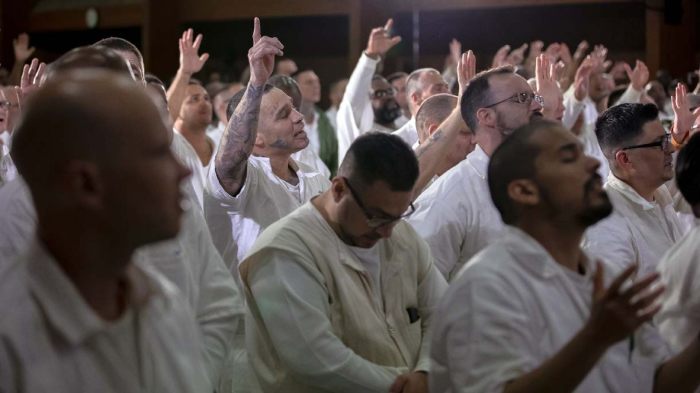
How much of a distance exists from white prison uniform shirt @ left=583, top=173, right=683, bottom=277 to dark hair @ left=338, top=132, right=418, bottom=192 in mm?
771

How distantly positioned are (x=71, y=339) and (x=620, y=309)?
0.87m

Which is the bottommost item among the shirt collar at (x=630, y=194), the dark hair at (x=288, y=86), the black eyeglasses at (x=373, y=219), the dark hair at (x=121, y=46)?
the shirt collar at (x=630, y=194)

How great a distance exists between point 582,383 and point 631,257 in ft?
4.19

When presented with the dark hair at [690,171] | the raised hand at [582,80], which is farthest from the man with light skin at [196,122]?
the dark hair at [690,171]

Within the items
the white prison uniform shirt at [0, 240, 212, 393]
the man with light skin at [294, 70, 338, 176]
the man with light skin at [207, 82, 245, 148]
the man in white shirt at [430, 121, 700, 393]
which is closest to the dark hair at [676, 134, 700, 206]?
the man in white shirt at [430, 121, 700, 393]

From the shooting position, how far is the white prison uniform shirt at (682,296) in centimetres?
230

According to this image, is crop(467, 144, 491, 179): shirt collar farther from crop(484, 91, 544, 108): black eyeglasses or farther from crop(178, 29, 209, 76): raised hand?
crop(178, 29, 209, 76): raised hand

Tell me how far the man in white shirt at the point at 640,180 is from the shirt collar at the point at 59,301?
2122mm

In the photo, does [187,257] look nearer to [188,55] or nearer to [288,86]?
[288,86]

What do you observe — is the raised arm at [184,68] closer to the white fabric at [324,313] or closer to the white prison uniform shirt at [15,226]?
the white fabric at [324,313]

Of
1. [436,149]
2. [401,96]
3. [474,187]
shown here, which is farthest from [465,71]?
[401,96]

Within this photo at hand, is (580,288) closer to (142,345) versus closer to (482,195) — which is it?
(142,345)

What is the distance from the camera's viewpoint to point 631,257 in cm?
333

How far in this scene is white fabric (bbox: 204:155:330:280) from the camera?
367 centimetres
